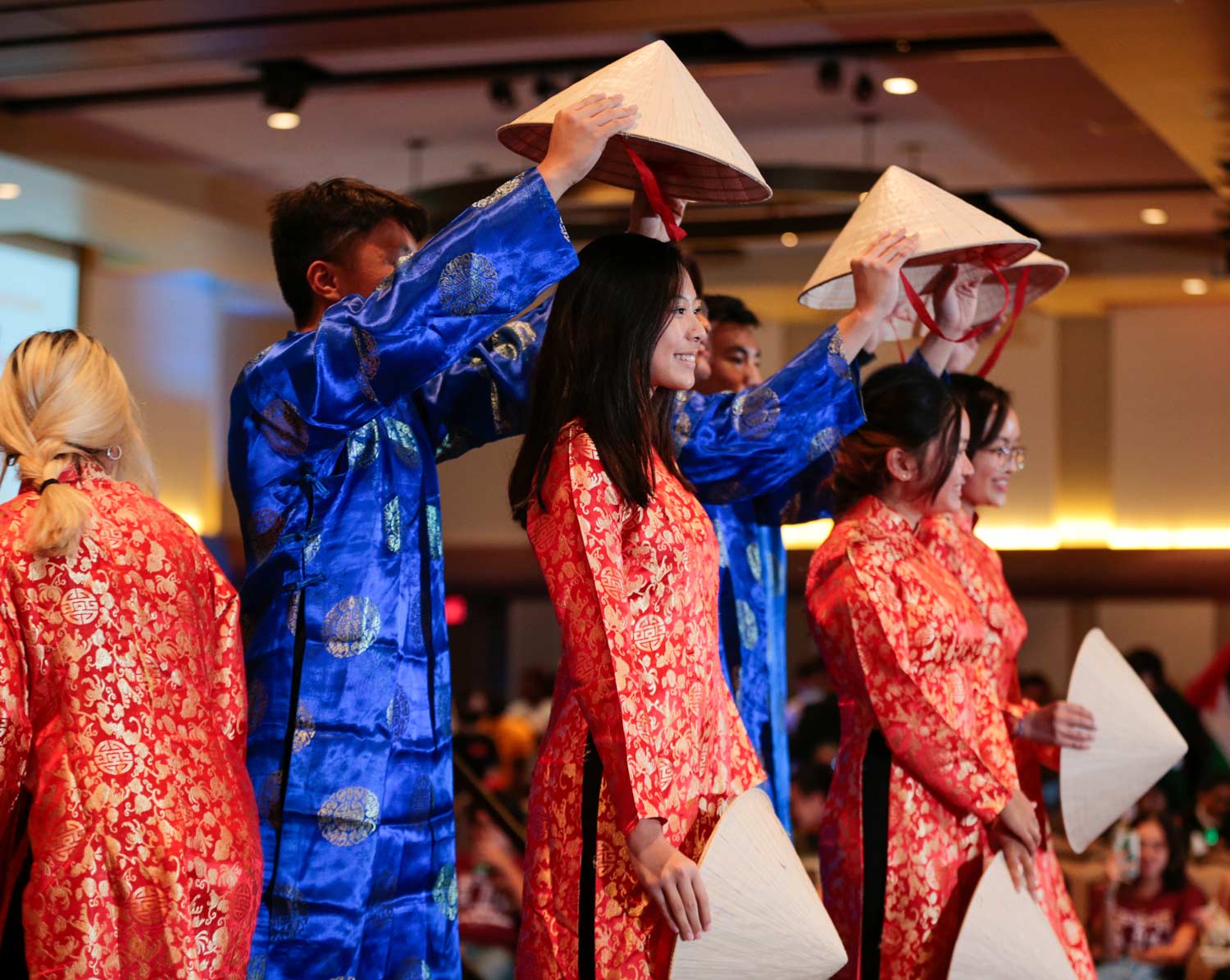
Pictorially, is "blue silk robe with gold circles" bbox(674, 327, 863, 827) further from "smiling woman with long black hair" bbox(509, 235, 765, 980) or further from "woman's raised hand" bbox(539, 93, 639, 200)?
"woman's raised hand" bbox(539, 93, 639, 200)

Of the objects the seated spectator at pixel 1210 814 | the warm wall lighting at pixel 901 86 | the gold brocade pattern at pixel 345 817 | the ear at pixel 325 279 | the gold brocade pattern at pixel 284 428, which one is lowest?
the seated spectator at pixel 1210 814

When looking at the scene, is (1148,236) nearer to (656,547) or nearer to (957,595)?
(957,595)

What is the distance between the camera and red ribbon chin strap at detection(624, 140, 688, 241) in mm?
1937

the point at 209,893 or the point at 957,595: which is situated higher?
the point at 957,595

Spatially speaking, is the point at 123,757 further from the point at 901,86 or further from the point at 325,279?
the point at 901,86

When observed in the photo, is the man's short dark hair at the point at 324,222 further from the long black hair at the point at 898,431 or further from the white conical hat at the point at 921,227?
the long black hair at the point at 898,431

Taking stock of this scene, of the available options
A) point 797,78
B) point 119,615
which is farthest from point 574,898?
point 797,78

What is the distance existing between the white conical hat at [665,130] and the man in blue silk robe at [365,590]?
0.08 metres

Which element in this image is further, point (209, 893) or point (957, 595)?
point (957, 595)

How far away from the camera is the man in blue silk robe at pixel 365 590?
1.72 meters

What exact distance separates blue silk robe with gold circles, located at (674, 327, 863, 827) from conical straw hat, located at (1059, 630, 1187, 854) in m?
0.50

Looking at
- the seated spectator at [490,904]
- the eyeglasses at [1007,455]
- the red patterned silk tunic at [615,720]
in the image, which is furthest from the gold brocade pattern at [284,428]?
the seated spectator at [490,904]

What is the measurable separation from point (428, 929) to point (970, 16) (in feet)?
13.3

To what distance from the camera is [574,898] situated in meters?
1.78
